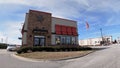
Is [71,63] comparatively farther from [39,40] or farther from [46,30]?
[46,30]

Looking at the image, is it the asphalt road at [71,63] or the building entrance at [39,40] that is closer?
the asphalt road at [71,63]

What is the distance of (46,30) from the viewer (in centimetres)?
3225

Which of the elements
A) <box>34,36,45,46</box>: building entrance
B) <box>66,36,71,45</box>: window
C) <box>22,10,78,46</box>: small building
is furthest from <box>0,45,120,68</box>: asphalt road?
<box>66,36,71,45</box>: window

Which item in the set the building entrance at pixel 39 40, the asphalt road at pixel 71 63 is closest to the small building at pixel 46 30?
the building entrance at pixel 39 40

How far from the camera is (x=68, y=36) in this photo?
3597 cm

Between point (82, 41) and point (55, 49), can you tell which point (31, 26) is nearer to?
point (55, 49)

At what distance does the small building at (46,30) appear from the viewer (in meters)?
30.6

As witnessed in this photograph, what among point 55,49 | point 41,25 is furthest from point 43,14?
point 55,49

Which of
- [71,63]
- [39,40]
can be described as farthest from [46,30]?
[71,63]

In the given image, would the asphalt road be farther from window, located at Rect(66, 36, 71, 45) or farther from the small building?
window, located at Rect(66, 36, 71, 45)

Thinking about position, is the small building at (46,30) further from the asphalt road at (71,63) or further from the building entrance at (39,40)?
the asphalt road at (71,63)

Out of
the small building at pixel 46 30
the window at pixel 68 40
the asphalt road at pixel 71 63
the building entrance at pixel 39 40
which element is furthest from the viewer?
the window at pixel 68 40

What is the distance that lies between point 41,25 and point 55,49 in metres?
8.49

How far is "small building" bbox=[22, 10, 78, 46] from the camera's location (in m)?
30.6
